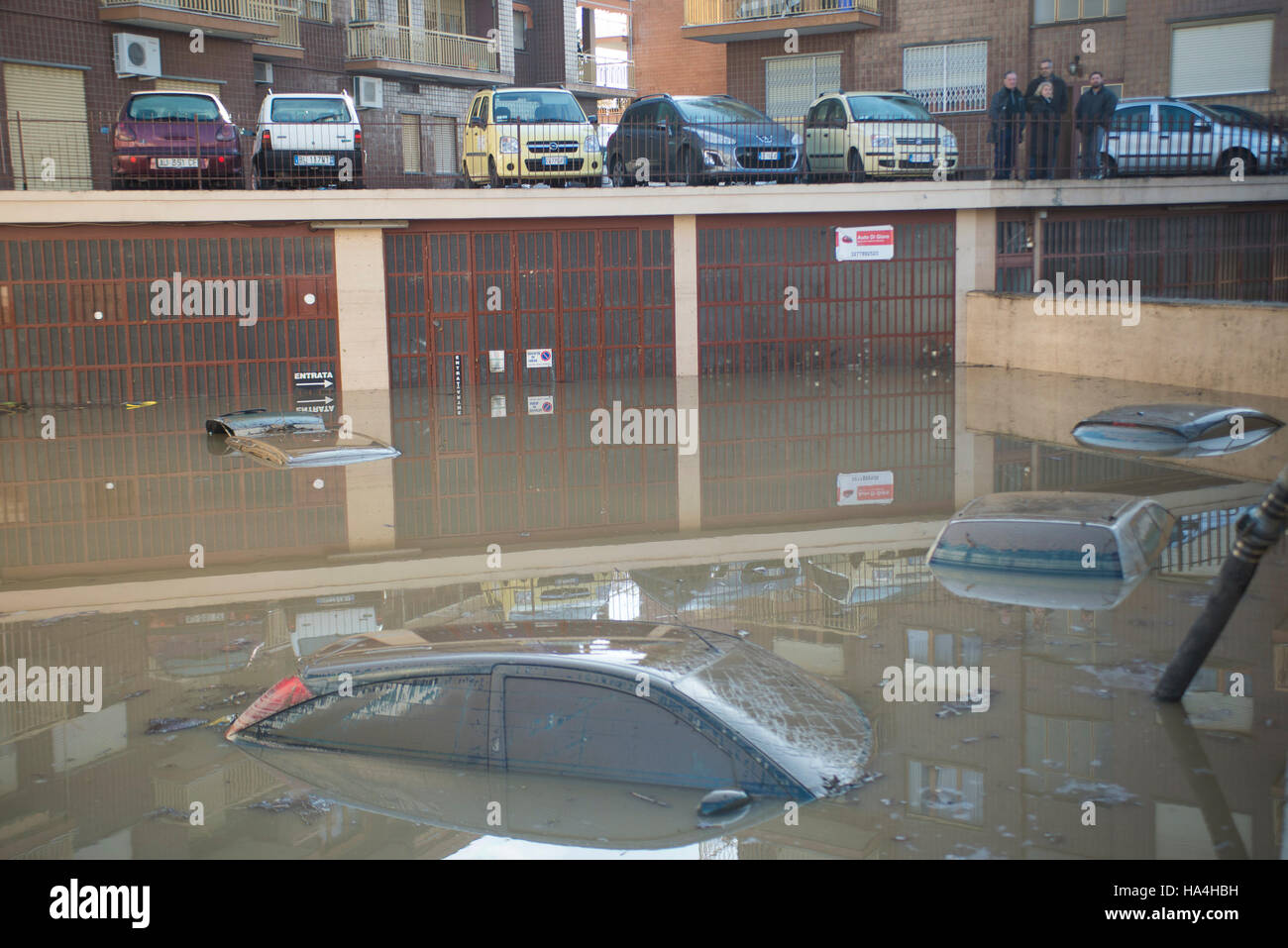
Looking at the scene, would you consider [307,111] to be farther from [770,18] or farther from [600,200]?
[770,18]

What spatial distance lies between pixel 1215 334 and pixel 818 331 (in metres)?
7.72

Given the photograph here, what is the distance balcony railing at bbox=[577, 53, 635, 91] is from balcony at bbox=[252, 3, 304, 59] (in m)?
11.2

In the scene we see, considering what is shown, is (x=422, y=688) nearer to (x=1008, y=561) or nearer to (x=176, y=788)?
(x=176, y=788)

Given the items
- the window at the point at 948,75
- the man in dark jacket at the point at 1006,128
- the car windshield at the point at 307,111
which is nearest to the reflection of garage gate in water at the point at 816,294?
the man in dark jacket at the point at 1006,128

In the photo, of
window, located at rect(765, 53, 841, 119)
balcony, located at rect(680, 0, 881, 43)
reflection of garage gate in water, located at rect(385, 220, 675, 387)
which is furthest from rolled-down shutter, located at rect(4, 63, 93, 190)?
window, located at rect(765, 53, 841, 119)

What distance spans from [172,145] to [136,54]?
744 cm

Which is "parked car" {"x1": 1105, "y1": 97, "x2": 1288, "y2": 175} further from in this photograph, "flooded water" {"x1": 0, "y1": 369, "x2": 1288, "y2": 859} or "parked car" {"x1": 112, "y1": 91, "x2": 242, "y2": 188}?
"parked car" {"x1": 112, "y1": 91, "x2": 242, "y2": 188}

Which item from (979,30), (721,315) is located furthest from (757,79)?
(721,315)

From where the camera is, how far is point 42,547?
11758 millimetres

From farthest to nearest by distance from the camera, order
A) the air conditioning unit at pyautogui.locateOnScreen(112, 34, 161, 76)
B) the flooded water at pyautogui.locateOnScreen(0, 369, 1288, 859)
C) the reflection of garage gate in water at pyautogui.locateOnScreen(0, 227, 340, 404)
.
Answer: the air conditioning unit at pyautogui.locateOnScreen(112, 34, 161, 76) → the reflection of garage gate in water at pyautogui.locateOnScreen(0, 227, 340, 404) → the flooded water at pyautogui.locateOnScreen(0, 369, 1288, 859)

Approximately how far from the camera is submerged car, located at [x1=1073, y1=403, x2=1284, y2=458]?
14719 mm

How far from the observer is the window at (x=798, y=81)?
31.6 metres

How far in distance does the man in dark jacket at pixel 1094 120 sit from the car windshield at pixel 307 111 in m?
13.8

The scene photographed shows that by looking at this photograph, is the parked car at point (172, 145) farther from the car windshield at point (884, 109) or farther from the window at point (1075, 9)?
the window at point (1075, 9)
